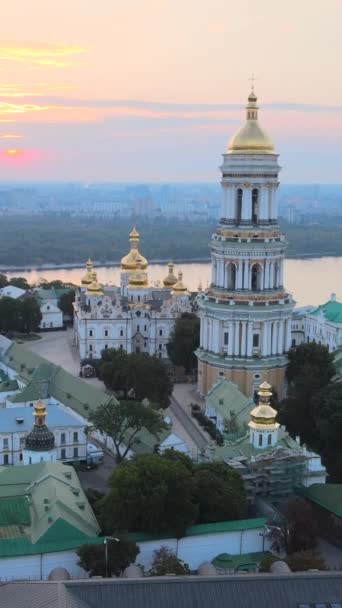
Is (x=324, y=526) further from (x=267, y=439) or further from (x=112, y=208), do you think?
(x=112, y=208)

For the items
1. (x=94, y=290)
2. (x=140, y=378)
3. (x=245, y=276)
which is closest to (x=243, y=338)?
(x=245, y=276)

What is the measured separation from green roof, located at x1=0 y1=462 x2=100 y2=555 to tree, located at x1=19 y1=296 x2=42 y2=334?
1711 cm

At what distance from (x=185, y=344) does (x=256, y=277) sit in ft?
12.9

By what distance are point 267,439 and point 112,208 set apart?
145889 mm

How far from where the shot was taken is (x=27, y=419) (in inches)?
681

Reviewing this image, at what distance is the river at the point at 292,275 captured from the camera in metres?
47.3

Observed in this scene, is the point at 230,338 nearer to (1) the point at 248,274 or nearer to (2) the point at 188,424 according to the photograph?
(1) the point at 248,274

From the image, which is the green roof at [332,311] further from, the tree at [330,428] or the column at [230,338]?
the tree at [330,428]

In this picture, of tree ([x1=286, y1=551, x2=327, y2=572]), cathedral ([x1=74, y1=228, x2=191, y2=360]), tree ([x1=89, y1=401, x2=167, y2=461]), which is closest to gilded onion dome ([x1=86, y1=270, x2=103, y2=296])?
cathedral ([x1=74, y1=228, x2=191, y2=360])

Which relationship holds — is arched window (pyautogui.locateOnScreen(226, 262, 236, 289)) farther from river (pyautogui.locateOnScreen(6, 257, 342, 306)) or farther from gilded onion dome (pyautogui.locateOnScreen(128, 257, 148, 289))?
river (pyautogui.locateOnScreen(6, 257, 342, 306))

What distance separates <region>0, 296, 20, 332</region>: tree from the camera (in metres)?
30.7

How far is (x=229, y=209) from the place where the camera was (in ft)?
70.9

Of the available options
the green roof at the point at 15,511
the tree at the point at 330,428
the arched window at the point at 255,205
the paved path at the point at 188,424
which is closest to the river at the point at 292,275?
the arched window at the point at 255,205

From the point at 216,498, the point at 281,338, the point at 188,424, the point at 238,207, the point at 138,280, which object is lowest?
the point at 188,424
